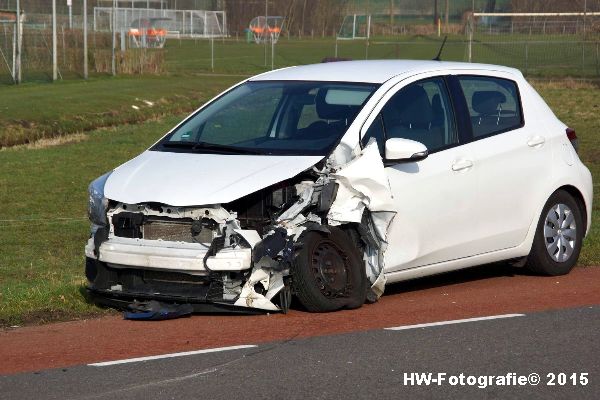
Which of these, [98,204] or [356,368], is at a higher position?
[98,204]

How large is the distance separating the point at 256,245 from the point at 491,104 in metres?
2.84

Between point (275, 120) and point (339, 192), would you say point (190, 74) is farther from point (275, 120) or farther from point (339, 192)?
point (339, 192)

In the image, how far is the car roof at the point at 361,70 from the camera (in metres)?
9.50

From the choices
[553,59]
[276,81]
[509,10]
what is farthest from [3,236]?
[509,10]

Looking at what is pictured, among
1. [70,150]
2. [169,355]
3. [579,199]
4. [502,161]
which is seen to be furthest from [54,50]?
→ [169,355]

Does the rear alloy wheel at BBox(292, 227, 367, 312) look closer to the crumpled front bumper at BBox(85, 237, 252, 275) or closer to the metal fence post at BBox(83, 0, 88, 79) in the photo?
the crumpled front bumper at BBox(85, 237, 252, 275)

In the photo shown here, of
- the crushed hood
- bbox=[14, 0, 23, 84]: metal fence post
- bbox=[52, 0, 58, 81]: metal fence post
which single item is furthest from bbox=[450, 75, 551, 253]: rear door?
bbox=[52, 0, 58, 81]: metal fence post

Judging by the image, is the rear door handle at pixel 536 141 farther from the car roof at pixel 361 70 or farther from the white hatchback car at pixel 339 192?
the car roof at pixel 361 70

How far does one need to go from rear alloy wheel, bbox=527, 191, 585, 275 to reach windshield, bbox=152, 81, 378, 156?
1988mm

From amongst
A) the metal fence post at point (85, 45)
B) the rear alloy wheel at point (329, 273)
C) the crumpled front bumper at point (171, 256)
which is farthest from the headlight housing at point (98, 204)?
the metal fence post at point (85, 45)

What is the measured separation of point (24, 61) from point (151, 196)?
3152cm

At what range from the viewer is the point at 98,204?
338 inches

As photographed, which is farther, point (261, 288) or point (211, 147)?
point (211, 147)

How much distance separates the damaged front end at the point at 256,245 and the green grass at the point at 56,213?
64 centimetres
